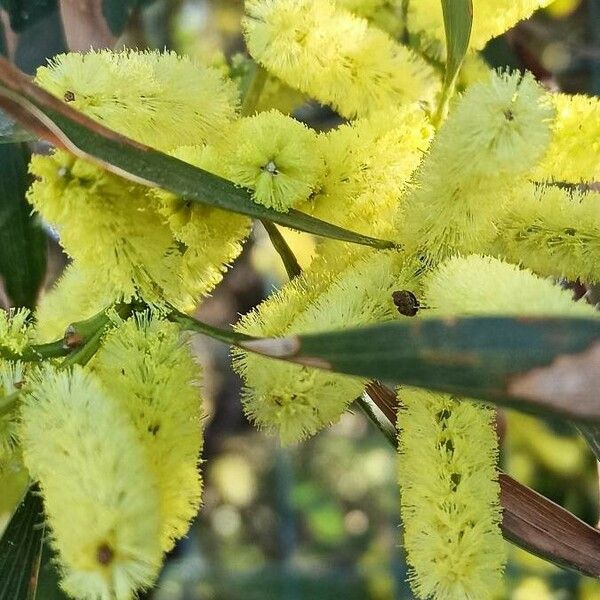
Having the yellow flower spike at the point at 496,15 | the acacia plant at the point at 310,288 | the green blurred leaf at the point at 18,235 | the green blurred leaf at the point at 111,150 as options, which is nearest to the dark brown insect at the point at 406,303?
the acacia plant at the point at 310,288

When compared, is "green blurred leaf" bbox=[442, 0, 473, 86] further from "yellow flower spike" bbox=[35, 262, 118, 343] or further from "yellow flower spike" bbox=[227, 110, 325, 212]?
"yellow flower spike" bbox=[35, 262, 118, 343]

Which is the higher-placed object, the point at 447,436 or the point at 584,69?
the point at 584,69

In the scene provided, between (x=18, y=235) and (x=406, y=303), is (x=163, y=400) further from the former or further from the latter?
(x=18, y=235)

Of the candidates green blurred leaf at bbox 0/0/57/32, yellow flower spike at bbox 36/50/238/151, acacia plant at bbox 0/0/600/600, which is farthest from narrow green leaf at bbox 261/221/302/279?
green blurred leaf at bbox 0/0/57/32

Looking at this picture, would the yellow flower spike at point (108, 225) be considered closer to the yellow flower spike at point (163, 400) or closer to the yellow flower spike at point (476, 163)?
the yellow flower spike at point (163, 400)

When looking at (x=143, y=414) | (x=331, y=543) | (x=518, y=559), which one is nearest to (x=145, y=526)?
(x=143, y=414)

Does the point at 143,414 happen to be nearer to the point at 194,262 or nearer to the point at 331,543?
the point at 194,262
